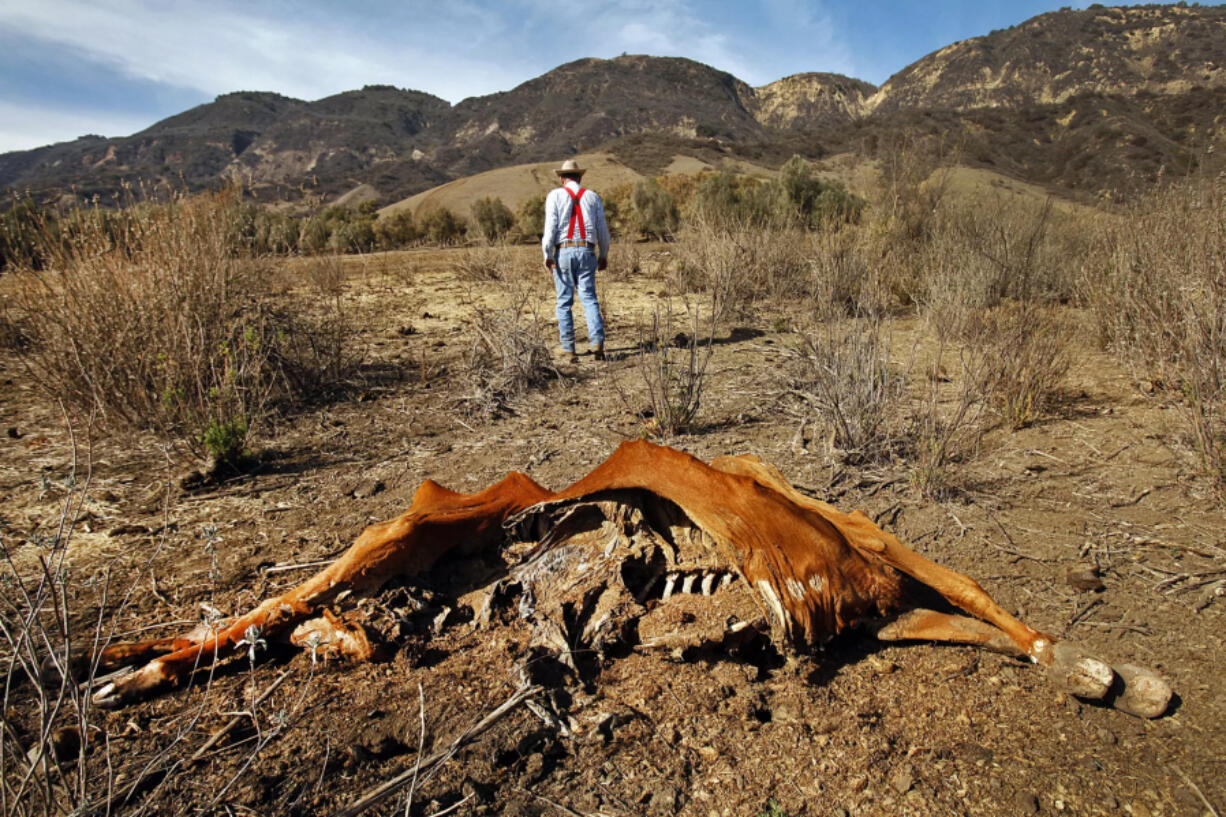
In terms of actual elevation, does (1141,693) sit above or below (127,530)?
below

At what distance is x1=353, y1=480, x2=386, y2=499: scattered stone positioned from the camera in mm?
3365

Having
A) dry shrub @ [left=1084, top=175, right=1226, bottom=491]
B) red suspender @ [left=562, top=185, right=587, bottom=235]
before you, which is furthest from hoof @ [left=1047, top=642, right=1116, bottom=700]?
red suspender @ [left=562, top=185, right=587, bottom=235]

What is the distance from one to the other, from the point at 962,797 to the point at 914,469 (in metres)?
1.84

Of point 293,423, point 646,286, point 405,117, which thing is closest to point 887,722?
point 293,423

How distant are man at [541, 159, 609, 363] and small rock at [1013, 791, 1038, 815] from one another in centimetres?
476

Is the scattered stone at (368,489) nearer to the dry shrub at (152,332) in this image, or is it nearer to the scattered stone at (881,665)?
the dry shrub at (152,332)

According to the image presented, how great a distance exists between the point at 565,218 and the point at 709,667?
4935 millimetres

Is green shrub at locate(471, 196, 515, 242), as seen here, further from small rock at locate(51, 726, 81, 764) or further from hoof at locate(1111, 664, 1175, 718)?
hoof at locate(1111, 664, 1175, 718)

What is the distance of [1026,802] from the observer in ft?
4.84

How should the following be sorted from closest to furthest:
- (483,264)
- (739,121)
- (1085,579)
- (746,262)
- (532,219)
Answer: (1085,579)
(746,262)
(483,264)
(532,219)
(739,121)

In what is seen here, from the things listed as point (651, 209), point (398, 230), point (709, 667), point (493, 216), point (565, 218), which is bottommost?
point (709, 667)

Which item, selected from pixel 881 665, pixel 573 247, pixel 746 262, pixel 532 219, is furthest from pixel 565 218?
pixel 532 219

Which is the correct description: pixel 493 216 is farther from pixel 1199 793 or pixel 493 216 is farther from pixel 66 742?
pixel 1199 793

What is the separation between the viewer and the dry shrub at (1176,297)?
3068 mm
